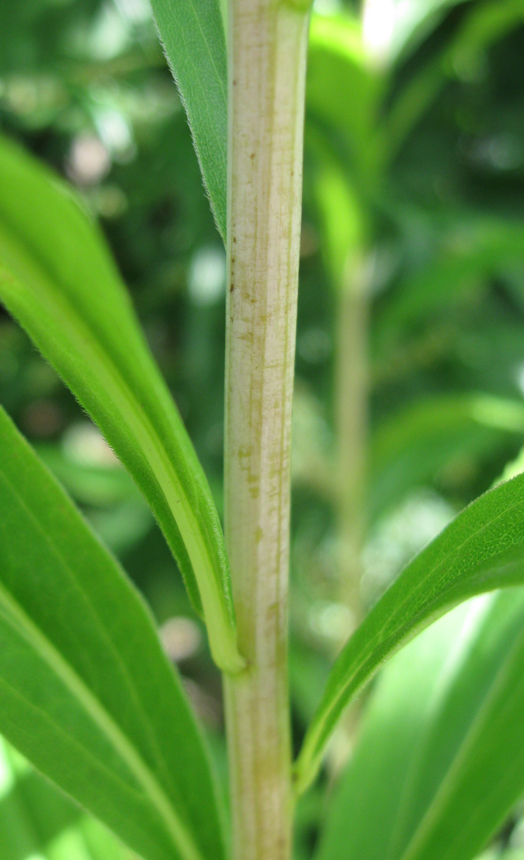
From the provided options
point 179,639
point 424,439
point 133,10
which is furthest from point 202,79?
point 179,639

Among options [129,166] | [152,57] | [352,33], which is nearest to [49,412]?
[129,166]

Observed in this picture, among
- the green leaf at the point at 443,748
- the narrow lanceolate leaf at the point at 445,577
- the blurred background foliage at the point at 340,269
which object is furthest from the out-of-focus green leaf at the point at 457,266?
the narrow lanceolate leaf at the point at 445,577

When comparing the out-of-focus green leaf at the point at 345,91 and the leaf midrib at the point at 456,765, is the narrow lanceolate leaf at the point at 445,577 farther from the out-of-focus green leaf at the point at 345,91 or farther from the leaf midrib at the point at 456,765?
the out-of-focus green leaf at the point at 345,91

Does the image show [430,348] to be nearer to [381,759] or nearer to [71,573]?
[381,759]

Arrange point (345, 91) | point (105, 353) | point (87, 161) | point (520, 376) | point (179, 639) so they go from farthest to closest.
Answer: point (179, 639) → point (87, 161) → point (520, 376) → point (345, 91) → point (105, 353)

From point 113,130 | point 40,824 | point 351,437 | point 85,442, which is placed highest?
point 113,130

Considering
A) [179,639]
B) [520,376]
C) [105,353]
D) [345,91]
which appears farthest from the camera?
[179,639]

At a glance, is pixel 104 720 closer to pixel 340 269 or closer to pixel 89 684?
pixel 89 684
